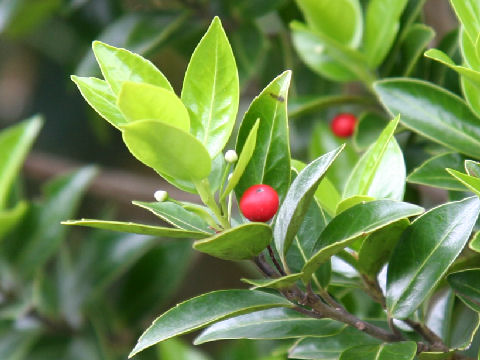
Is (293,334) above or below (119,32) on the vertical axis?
below

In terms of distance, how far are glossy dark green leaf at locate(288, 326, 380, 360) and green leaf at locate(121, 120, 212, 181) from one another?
24 centimetres

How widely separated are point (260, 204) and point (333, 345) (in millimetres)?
208

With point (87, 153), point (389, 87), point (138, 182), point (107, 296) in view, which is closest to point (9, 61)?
point (87, 153)

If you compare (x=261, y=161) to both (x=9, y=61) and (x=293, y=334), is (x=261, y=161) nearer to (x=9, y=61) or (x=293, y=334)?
Result: (x=293, y=334)

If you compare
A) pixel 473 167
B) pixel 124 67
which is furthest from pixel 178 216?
pixel 473 167

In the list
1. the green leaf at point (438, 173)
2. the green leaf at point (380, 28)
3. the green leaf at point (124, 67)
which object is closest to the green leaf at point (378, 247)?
the green leaf at point (438, 173)

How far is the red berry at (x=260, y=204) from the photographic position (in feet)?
1.82

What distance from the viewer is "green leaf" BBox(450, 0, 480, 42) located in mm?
622

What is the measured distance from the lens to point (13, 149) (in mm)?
1097

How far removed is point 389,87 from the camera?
31.0 inches

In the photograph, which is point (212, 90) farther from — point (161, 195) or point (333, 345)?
point (333, 345)

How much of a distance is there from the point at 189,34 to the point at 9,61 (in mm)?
1127

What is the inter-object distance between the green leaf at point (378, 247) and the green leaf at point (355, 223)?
5 cm

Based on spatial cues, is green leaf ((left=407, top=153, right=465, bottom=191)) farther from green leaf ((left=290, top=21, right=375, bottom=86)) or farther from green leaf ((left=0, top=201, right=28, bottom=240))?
green leaf ((left=0, top=201, right=28, bottom=240))
